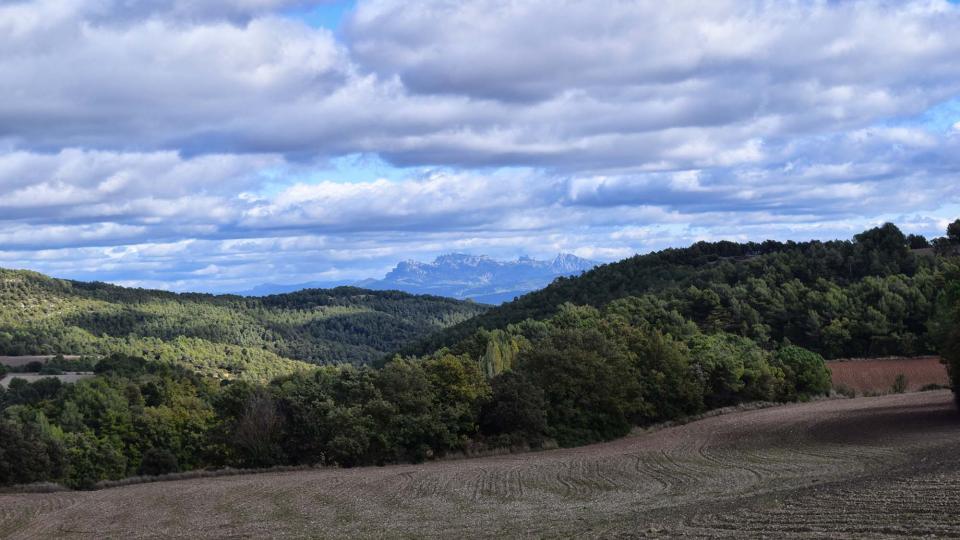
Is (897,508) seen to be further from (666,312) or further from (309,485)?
(666,312)

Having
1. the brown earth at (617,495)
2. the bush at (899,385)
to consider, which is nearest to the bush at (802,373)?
the bush at (899,385)

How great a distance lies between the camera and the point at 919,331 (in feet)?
339

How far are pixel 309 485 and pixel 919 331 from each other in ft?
264

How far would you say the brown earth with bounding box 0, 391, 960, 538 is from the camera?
2394cm

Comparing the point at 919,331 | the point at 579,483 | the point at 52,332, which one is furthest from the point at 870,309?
the point at 52,332

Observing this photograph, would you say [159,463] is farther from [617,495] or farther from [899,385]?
[899,385]

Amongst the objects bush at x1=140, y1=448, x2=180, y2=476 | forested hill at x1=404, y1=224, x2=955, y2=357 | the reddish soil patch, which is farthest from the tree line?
forested hill at x1=404, y1=224, x2=955, y2=357

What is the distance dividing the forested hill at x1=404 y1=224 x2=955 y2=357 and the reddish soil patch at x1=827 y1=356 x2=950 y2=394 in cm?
312

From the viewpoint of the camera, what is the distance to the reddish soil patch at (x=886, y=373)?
86.9 metres

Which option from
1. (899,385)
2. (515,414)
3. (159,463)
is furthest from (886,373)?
(159,463)

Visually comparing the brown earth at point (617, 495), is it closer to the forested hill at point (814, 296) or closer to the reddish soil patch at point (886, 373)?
the reddish soil patch at point (886, 373)

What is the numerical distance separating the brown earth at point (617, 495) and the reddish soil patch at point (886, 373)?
23216 mm

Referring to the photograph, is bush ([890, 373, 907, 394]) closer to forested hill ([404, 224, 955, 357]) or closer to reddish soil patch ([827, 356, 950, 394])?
reddish soil patch ([827, 356, 950, 394])

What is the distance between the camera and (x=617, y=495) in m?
36.9
